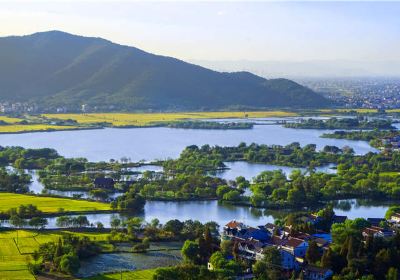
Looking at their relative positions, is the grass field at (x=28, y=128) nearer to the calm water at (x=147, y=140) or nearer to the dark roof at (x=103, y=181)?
the calm water at (x=147, y=140)

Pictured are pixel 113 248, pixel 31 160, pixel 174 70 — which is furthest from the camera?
pixel 174 70

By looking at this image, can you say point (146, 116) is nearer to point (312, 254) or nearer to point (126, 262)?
point (126, 262)

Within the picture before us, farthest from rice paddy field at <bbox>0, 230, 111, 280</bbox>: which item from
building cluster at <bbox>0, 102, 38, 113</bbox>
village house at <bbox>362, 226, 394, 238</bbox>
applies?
building cluster at <bbox>0, 102, 38, 113</bbox>

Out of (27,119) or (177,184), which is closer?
(177,184)

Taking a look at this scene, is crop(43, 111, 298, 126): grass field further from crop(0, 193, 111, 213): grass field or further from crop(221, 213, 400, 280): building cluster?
crop(221, 213, 400, 280): building cluster

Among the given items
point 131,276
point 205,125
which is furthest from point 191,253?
point 205,125

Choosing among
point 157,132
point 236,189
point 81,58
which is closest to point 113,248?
point 236,189

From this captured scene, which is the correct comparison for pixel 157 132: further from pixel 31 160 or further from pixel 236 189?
pixel 236 189
